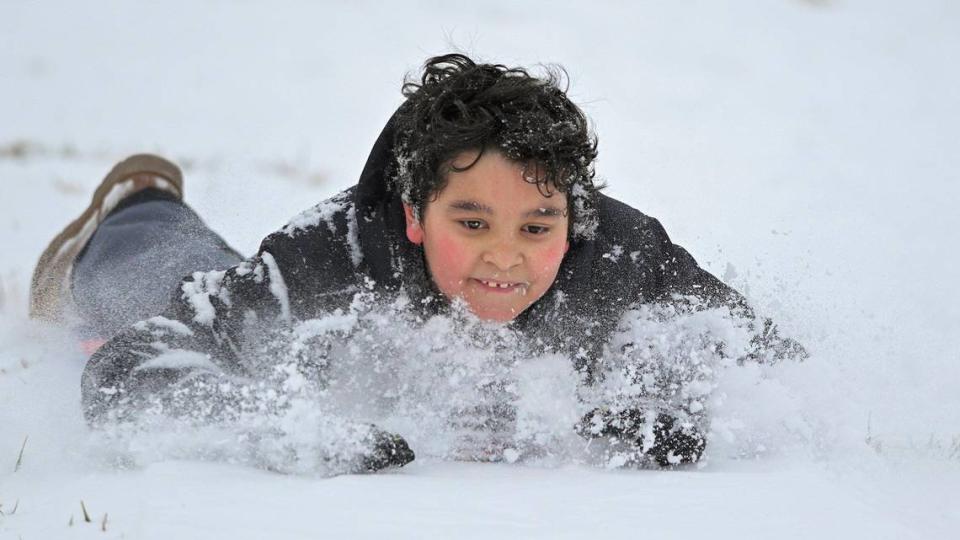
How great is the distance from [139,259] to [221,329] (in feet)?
3.51

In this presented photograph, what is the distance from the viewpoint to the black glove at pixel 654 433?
86.0 inches

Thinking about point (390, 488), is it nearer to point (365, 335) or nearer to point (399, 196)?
point (365, 335)

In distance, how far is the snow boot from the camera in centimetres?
339

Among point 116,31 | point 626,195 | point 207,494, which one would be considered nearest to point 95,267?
point 207,494

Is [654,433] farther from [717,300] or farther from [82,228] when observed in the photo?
[82,228]

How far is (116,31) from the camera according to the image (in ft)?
25.9

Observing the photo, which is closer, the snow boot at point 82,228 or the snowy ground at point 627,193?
the snowy ground at point 627,193

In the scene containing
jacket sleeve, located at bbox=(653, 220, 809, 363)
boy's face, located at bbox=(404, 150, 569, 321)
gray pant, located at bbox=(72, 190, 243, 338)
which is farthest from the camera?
gray pant, located at bbox=(72, 190, 243, 338)

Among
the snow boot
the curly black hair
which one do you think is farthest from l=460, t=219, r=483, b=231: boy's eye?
the snow boot

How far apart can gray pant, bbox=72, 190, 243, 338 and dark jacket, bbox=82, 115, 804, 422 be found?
1.79 feet

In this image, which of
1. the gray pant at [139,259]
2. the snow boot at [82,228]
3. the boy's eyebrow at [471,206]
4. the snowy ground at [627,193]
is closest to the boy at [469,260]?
the boy's eyebrow at [471,206]

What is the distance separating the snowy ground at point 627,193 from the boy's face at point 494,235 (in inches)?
17.4

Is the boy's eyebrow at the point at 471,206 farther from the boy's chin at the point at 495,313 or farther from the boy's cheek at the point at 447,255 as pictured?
the boy's chin at the point at 495,313

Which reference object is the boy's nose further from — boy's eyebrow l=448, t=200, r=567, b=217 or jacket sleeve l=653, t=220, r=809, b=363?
jacket sleeve l=653, t=220, r=809, b=363
